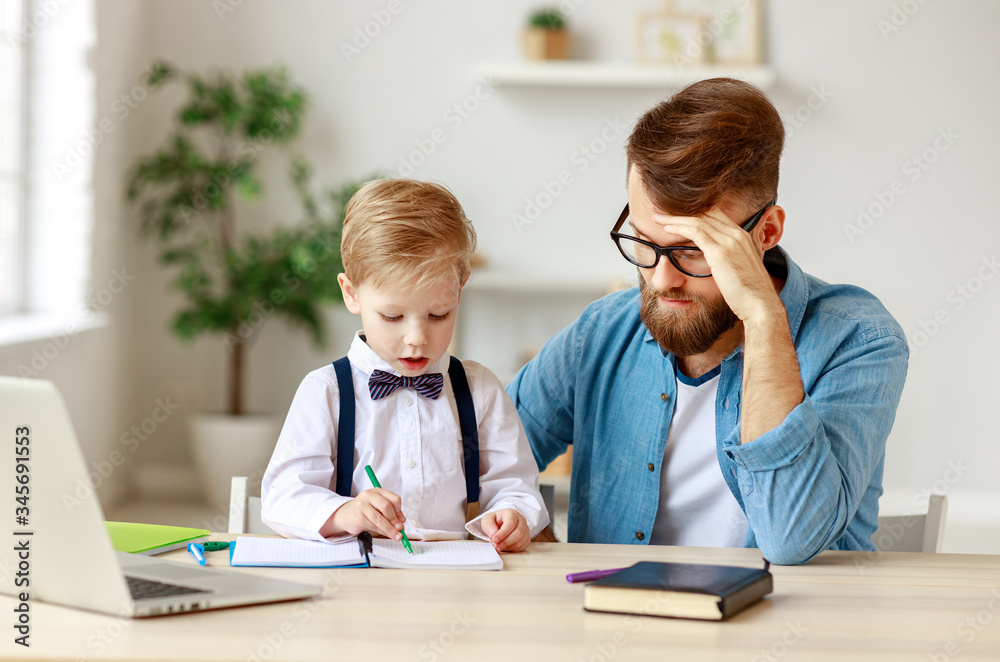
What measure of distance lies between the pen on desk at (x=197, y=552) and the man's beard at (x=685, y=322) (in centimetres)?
76

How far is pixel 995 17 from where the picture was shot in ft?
13.7

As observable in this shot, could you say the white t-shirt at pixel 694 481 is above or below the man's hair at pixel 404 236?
below

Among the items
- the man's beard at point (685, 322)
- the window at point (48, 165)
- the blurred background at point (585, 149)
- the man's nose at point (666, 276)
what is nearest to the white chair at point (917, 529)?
the man's beard at point (685, 322)

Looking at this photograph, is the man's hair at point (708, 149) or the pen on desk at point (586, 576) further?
the man's hair at point (708, 149)

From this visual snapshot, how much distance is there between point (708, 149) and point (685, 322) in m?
0.27

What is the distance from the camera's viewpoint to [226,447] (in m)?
3.96

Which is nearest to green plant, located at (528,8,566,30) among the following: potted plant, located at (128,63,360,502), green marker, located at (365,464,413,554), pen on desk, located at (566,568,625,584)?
potted plant, located at (128,63,360,502)

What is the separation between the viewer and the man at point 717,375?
1.22 metres

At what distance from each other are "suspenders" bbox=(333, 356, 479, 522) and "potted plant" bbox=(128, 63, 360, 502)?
2.50 metres

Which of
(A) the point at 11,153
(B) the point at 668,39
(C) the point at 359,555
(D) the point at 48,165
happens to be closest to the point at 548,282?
(B) the point at 668,39

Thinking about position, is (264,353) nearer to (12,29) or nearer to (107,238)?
(107,238)

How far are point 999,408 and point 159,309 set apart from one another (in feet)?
12.9

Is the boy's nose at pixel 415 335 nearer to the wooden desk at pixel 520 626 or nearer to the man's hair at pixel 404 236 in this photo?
the man's hair at pixel 404 236

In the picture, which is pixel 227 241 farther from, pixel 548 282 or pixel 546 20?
pixel 546 20
